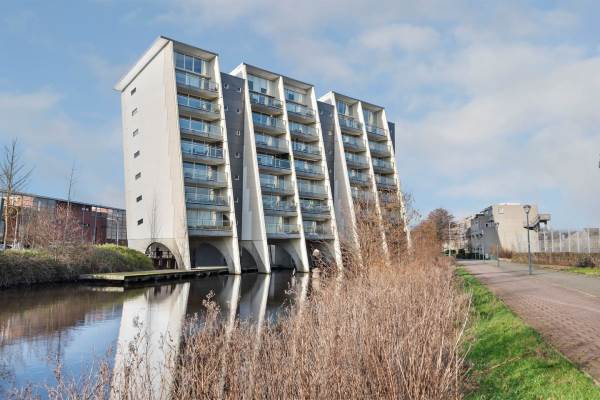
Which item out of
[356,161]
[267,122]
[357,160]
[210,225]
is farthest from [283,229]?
[357,160]

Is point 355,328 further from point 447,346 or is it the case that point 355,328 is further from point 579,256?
point 579,256

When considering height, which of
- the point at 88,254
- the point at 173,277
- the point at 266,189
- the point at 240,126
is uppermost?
the point at 240,126

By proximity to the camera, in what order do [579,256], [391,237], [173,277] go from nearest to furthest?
1. [391,237]
2. [173,277]
3. [579,256]

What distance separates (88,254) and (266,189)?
19.5m

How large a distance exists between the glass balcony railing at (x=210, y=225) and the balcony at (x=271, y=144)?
928 cm

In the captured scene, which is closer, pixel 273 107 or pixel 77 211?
pixel 273 107

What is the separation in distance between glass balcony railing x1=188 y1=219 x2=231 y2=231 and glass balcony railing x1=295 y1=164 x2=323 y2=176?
39.3 feet

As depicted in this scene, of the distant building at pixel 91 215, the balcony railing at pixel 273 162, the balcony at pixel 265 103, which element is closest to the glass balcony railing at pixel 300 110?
the balcony at pixel 265 103

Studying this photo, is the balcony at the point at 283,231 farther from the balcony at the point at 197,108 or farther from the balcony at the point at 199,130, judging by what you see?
the balcony at the point at 197,108

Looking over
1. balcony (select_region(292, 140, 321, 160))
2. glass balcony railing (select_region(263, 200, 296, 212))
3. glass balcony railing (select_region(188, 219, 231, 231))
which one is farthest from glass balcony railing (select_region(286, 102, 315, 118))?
glass balcony railing (select_region(188, 219, 231, 231))

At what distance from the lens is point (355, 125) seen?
58.4m

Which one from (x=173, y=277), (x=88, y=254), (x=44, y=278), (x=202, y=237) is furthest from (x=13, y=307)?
(x=202, y=237)

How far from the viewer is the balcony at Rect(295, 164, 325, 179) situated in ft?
165

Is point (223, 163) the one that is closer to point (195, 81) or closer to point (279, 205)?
point (279, 205)
